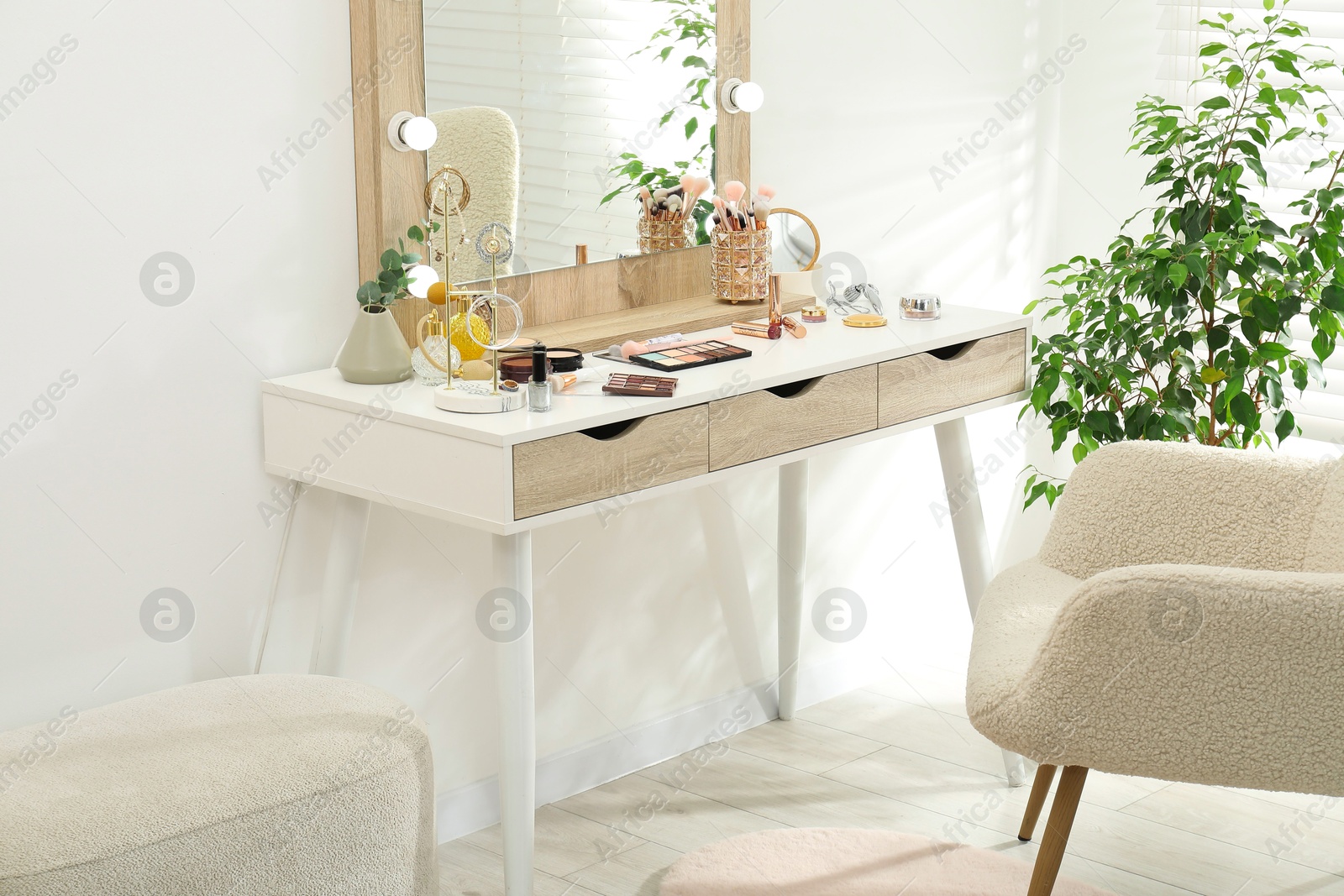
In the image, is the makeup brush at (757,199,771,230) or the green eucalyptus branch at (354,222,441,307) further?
the makeup brush at (757,199,771,230)

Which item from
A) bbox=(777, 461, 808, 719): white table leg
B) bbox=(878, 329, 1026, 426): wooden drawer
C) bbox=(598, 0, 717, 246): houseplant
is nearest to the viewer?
bbox=(878, 329, 1026, 426): wooden drawer

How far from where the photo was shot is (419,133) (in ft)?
6.92

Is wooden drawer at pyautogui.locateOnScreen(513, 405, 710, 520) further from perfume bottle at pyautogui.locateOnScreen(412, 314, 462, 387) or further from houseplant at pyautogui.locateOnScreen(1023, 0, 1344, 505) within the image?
houseplant at pyautogui.locateOnScreen(1023, 0, 1344, 505)

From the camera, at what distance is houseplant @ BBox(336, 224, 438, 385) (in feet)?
6.80

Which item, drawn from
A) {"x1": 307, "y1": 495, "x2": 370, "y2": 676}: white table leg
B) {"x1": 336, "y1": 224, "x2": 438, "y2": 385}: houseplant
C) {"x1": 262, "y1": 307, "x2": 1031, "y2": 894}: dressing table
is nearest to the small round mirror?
{"x1": 262, "y1": 307, "x2": 1031, "y2": 894}: dressing table

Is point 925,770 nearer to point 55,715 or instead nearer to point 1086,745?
point 1086,745

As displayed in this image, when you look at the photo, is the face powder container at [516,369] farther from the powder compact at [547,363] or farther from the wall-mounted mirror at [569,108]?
the wall-mounted mirror at [569,108]

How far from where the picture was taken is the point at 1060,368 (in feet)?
8.59

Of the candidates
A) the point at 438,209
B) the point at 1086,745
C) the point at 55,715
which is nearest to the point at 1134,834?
the point at 1086,745

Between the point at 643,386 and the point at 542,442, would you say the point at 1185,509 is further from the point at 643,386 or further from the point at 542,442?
the point at 542,442

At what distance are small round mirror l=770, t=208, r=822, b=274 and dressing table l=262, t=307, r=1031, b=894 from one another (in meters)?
0.30

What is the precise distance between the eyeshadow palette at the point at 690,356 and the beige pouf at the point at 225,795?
0.63 meters

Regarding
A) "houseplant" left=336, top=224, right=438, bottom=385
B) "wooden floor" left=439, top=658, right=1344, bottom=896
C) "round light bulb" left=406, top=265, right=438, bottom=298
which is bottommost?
"wooden floor" left=439, top=658, right=1344, bottom=896

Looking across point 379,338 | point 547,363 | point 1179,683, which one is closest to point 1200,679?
point 1179,683
